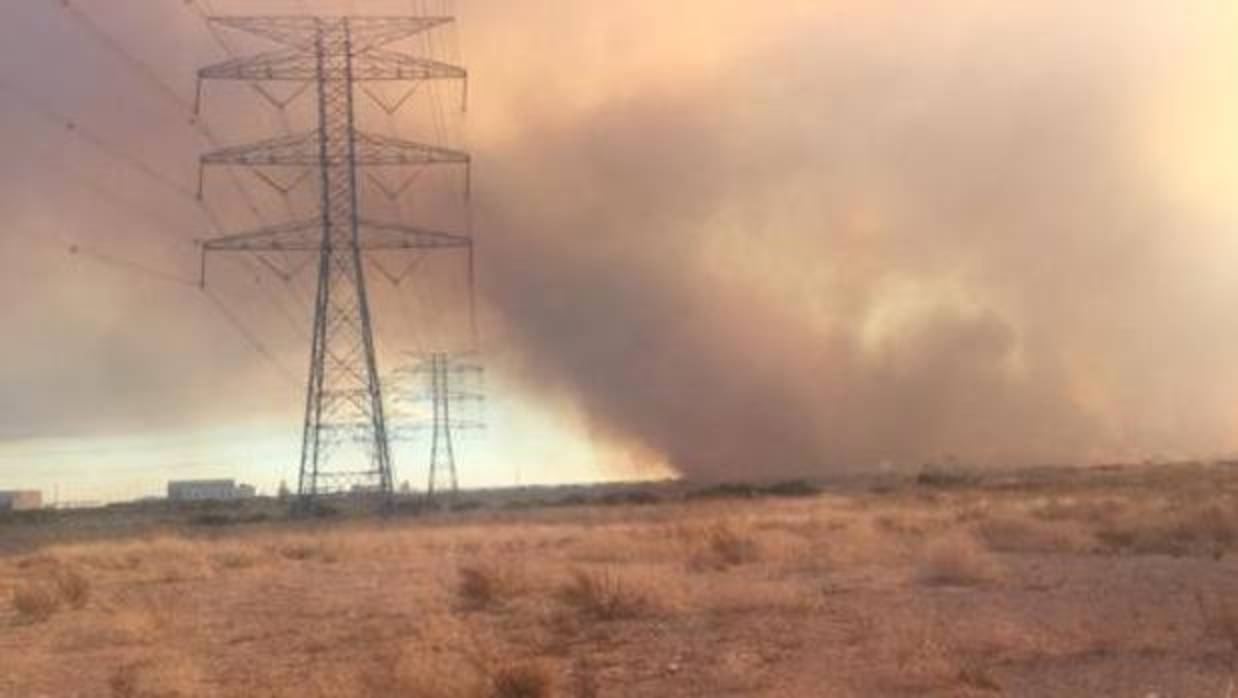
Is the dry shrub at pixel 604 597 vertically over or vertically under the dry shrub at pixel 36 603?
under

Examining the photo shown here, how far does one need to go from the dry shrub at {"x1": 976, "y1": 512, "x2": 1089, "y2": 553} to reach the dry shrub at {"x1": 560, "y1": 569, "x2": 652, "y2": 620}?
15979 mm

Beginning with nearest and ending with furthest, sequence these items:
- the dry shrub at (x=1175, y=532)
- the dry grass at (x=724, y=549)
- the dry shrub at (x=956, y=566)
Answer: the dry shrub at (x=956, y=566), the dry shrub at (x=1175, y=532), the dry grass at (x=724, y=549)

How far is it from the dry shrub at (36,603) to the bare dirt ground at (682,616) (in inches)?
5.2

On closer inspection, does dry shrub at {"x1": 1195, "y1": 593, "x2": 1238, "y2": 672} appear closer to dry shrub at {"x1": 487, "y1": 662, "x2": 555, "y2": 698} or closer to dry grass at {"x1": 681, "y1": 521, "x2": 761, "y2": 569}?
dry shrub at {"x1": 487, "y1": 662, "x2": 555, "y2": 698}

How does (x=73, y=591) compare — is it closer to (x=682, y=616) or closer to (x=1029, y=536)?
(x=682, y=616)

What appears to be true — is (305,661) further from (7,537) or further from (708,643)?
(7,537)

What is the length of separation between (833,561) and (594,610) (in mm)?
13939

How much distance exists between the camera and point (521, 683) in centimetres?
2278

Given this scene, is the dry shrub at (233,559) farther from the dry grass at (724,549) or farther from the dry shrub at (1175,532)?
the dry shrub at (1175,532)

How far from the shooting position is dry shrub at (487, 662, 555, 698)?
22.8 metres

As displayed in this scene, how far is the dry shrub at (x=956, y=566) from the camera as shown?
39.3 m

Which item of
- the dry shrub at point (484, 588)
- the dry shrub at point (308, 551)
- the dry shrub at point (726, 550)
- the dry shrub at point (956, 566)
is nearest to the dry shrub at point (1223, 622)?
the dry shrub at point (956, 566)

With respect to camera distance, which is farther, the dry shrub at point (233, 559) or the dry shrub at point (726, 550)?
the dry shrub at point (233, 559)

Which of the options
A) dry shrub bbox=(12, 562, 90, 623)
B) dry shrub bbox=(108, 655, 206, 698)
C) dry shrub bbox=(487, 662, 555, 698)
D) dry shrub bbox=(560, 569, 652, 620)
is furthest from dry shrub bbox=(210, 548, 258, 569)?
dry shrub bbox=(487, 662, 555, 698)
